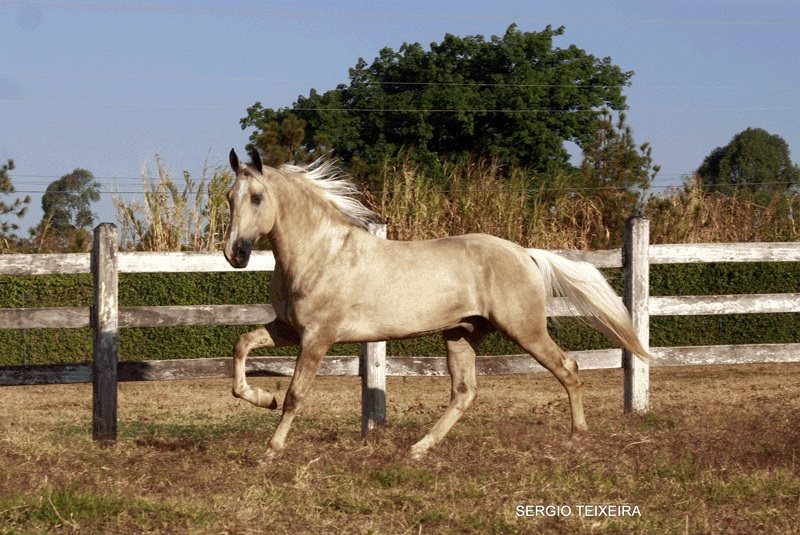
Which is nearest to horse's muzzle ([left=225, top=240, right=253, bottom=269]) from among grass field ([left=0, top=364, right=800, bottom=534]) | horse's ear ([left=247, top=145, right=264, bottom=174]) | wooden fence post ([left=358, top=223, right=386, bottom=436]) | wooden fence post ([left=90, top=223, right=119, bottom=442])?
horse's ear ([left=247, top=145, right=264, bottom=174])

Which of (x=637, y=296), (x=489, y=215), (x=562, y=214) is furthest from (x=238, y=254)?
(x=562, y=214)

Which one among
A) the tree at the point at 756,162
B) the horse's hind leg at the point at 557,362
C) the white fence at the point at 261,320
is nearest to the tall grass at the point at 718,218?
the white fence at the point at 261,320

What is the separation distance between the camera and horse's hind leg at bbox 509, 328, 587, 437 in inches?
286

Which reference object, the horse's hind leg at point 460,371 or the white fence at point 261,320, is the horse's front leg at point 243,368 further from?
the white fence at point 261,320

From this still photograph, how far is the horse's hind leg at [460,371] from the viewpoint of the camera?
285 inches

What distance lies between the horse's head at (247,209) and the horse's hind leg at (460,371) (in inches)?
61.4

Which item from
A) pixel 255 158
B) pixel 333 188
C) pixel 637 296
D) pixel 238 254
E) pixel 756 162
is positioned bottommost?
pixel 637 296

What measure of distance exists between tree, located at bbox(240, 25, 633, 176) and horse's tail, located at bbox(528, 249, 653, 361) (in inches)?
1306

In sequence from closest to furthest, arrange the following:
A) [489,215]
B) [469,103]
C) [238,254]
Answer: [238,254] < [489,215] < [469,103]

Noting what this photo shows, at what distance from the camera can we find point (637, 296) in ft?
29.5

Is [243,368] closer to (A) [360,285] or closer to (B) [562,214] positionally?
(A) [360,285]

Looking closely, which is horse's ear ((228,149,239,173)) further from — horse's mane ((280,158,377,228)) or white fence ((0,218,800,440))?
white fence ((0,218,800,440))

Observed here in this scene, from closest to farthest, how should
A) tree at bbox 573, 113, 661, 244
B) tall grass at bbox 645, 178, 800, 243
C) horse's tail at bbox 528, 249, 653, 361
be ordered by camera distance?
1. horse's tail at bbox 528, 249, 653, 361
2. tall grass at bbox 645, 178, 800, 243
3. tree at bbox 573, 113, 661, 244

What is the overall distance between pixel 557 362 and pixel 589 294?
0.64 metres
